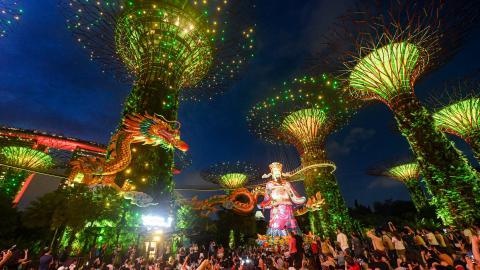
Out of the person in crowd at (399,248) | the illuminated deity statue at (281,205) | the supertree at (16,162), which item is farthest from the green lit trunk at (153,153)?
the supertree at (16,162)

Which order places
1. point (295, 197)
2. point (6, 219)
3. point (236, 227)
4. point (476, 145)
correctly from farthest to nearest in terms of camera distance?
point (236, 227), point (476, 145), point (6, 219), point (295, 197)

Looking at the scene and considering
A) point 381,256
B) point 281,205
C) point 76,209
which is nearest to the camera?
point 381,256

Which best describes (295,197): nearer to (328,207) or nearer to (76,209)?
(328,207)

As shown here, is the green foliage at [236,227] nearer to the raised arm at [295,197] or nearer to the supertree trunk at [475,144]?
the raised arm at [295,197]

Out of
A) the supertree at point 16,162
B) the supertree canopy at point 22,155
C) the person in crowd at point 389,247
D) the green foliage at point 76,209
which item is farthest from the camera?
the supertree canopy at point 22,155

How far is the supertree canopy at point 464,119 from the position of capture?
21.3 metres

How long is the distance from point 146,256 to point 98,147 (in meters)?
20.9

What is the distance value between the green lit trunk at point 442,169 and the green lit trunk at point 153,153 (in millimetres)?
13844

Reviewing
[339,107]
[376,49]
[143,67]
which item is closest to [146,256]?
[143,67]

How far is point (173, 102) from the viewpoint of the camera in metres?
17.0

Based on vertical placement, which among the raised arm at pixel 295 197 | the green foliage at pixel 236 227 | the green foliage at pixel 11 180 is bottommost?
the raised arm at pixel 295 197

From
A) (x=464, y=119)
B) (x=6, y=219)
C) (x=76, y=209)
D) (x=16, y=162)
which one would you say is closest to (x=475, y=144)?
(x=464, y=119)

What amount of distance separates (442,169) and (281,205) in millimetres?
7980

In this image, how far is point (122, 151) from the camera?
13062 mm
